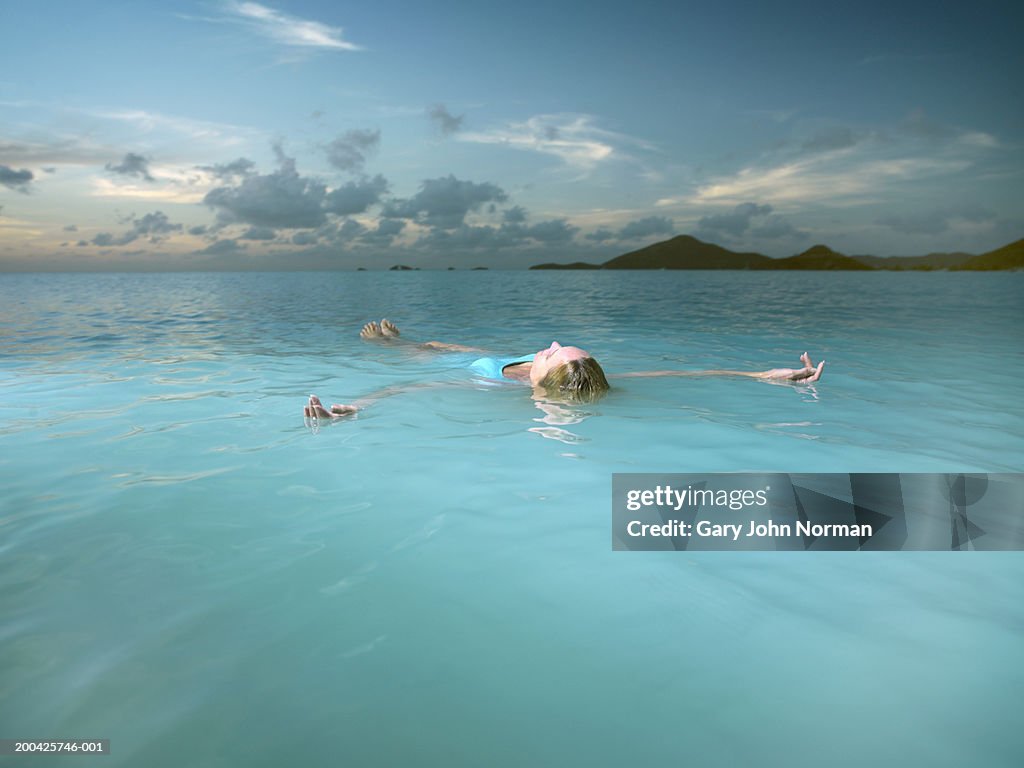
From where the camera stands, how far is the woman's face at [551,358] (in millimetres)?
7031

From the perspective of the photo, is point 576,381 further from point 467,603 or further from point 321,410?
point 467,603

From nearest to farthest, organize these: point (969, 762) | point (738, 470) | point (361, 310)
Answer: point (969, 762) → point (738, 470) → point (361, 310)

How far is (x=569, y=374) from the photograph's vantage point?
23.0 ft

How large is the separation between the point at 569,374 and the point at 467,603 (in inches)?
174

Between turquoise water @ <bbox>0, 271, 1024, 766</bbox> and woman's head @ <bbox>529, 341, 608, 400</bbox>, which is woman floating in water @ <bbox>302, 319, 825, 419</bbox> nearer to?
woman's head @ <bbox>529, 341, 608, 400</bbox>

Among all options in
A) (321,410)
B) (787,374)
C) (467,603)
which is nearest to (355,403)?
(321,410)

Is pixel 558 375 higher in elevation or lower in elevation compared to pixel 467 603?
higher

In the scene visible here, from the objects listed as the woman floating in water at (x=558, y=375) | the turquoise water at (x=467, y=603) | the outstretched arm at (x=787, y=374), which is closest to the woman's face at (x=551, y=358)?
the woman floating in water at (x=558, y=375)

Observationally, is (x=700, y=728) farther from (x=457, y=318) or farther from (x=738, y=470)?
(x=457, y=318)

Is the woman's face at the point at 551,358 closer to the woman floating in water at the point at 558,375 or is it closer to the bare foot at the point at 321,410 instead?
the woman floating in water at the point at 558,375

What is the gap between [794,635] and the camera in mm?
2604

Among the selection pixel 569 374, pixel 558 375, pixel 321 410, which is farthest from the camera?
pixel 558 375

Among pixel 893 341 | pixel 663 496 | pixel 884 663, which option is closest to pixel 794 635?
pixel 884 663

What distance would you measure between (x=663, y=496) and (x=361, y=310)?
76.0ft
